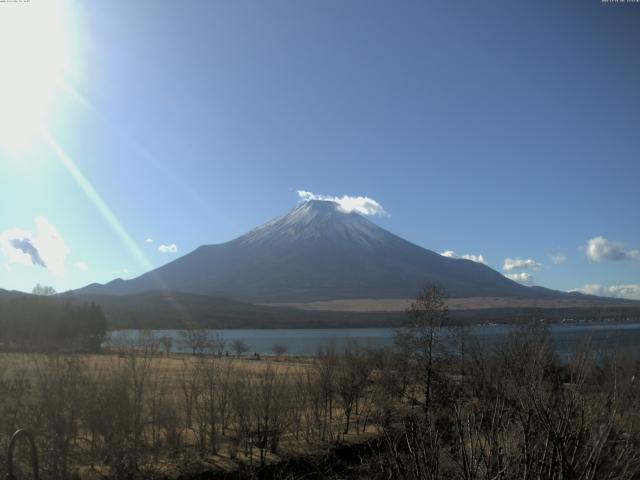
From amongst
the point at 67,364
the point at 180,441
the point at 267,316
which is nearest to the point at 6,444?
the point at 67,364

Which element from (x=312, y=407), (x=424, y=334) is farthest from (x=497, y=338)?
(x=312, y=407)

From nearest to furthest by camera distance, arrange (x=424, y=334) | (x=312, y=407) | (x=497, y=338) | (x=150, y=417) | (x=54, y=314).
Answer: (x=150, y=417)
(x=312, y=407)
(x=424, y=334)
(x=497, y=338)
(x=54, y=314)

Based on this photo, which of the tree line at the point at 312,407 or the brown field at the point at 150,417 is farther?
the brown field at the point at 150,417

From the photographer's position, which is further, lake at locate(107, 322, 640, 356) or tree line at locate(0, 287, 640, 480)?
lake at locate(107, 322, 640, 356)

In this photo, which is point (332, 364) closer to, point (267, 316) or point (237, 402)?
point (237, 402)

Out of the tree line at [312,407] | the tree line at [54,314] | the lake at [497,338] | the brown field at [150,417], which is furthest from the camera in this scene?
the tree line at [54,314]

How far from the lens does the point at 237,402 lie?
1881 cm

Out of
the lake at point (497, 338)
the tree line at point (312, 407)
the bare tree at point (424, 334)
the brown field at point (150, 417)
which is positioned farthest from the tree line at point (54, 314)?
the bare tree at point (424, 334)

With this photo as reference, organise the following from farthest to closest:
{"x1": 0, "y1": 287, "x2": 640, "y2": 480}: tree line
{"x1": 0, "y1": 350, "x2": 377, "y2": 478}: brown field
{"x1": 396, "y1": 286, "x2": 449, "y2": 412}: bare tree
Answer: {"x1": 396, "y1": 286, "x2": 449, "y2": 412}: bare tree, {"x1": 0, "y1": 350, "x2": 377, "y2": 478}: brown field, {"x1": 0, "y1": 287, "x2": 640, "y2": 480}: tree line

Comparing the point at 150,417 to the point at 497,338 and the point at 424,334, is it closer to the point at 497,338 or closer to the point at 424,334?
the point at 424,334

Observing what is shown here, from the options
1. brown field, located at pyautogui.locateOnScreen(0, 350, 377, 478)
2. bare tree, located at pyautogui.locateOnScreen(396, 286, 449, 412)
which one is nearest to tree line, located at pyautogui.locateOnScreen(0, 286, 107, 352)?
brown field, located at pyautogui.locateOnScreen(0, 350, 377, 478)

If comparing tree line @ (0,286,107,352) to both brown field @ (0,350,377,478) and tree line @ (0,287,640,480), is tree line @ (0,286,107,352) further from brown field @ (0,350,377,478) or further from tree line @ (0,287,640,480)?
brown field @ (0,350,377,478)

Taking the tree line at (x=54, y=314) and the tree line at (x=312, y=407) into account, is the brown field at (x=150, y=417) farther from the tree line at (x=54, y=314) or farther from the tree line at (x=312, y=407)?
the tree line at (x=54, y=314)

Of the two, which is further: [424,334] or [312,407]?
[424,334]
